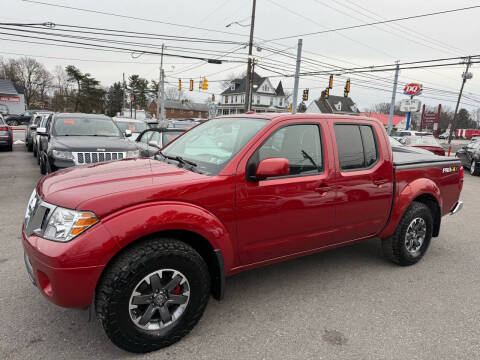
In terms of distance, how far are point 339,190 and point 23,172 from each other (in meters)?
9.78

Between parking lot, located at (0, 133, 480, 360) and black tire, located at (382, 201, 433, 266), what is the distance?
125 millimetres

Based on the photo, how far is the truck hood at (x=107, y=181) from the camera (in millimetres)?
2299

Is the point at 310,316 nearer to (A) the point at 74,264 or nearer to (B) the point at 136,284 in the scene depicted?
(B) the point at 136,284

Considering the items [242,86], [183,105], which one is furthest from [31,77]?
[242,86]

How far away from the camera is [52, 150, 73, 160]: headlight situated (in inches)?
269

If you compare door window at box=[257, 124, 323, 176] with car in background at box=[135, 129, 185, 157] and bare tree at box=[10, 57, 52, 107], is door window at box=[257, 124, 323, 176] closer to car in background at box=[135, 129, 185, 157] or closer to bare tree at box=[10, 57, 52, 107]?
car in background at box=[135, 129, 185, 157]

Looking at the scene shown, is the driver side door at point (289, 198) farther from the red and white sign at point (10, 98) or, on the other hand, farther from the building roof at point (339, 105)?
the red and white sign at point (10, 98)

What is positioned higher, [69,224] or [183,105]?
[183,105]

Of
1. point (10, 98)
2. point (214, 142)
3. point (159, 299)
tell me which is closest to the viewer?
point (159, 299)

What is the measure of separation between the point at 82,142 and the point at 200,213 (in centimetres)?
589

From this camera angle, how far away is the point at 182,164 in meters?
2.96

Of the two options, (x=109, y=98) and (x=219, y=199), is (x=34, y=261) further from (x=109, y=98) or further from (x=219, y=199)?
(x=109, y=98)

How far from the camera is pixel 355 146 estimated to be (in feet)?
11.6

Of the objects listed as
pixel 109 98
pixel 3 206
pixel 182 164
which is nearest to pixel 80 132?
pixel 3 206
